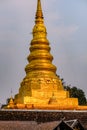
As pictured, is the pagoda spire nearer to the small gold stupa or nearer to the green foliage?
the small gold stupa

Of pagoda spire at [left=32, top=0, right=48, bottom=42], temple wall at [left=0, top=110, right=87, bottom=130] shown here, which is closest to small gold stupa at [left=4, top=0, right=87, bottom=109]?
pagoda spire at [left=32, top=0, right=48, bottom=42]

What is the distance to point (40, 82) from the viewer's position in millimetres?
34500

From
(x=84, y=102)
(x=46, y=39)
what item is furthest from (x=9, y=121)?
(x=84, y=102)

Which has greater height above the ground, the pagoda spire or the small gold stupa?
the pagoda spire

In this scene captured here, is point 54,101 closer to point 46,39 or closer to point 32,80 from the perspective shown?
point 32,80

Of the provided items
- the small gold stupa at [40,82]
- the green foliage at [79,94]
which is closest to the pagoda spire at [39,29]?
the small gold stupa at [40,82]

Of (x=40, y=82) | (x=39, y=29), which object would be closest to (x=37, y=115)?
(x=40, y=82)

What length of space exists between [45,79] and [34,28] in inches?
160

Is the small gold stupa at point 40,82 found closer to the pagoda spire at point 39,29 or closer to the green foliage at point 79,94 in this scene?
the pagoda spire at point 39,29

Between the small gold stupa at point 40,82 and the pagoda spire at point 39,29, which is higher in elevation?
the pagoda spire at point 39,29

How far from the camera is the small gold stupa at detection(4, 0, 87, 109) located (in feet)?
108

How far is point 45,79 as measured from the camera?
114ft

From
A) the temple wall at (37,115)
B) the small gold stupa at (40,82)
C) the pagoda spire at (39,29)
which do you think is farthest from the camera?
the pagoda spire at (39,29)

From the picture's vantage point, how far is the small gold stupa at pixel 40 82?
32812 millimetres
